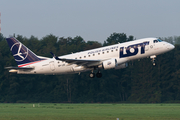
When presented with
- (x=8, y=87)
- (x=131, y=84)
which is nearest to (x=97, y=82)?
(x=131, y=84)

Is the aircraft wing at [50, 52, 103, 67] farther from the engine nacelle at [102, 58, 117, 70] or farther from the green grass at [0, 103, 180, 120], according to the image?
the green grass at [0, 103, 180, 120]

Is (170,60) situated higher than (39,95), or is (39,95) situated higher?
(170,60)

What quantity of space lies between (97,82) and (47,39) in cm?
3690

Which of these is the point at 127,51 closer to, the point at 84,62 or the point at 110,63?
the point at 110,63

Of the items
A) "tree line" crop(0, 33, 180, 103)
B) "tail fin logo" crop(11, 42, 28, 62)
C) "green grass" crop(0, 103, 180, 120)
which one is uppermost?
"tail fin logo" crop(11, 42, 28, 62)

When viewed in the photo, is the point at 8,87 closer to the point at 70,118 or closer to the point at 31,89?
the point at 31,89

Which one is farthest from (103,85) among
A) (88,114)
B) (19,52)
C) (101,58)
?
(88,114)

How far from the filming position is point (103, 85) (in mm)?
105812

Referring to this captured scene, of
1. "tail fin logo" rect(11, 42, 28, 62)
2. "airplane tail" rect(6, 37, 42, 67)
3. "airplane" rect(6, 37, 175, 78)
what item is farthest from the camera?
"tail fin logo" rect(11, 42, 28, 62)

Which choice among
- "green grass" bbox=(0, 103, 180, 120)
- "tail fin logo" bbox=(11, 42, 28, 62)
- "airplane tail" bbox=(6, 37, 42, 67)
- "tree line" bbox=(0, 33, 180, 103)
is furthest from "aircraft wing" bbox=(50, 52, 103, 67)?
"tree line" bbox=(0, 33, 180, 103)

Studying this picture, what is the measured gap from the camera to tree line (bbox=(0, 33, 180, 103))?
336 ft

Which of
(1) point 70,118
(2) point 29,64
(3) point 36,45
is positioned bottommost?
(1) point 70,118

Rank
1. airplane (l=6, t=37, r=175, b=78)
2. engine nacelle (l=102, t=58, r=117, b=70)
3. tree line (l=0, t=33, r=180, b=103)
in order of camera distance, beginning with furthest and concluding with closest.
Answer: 1. tree line (l=0, t=33, r=180, b=103)
2. airplane (l=6, t=37, r=175, b=78)
3. engine nacelle (l=102, t=58, r=117, b=70)

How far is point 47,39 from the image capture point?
134 metres
